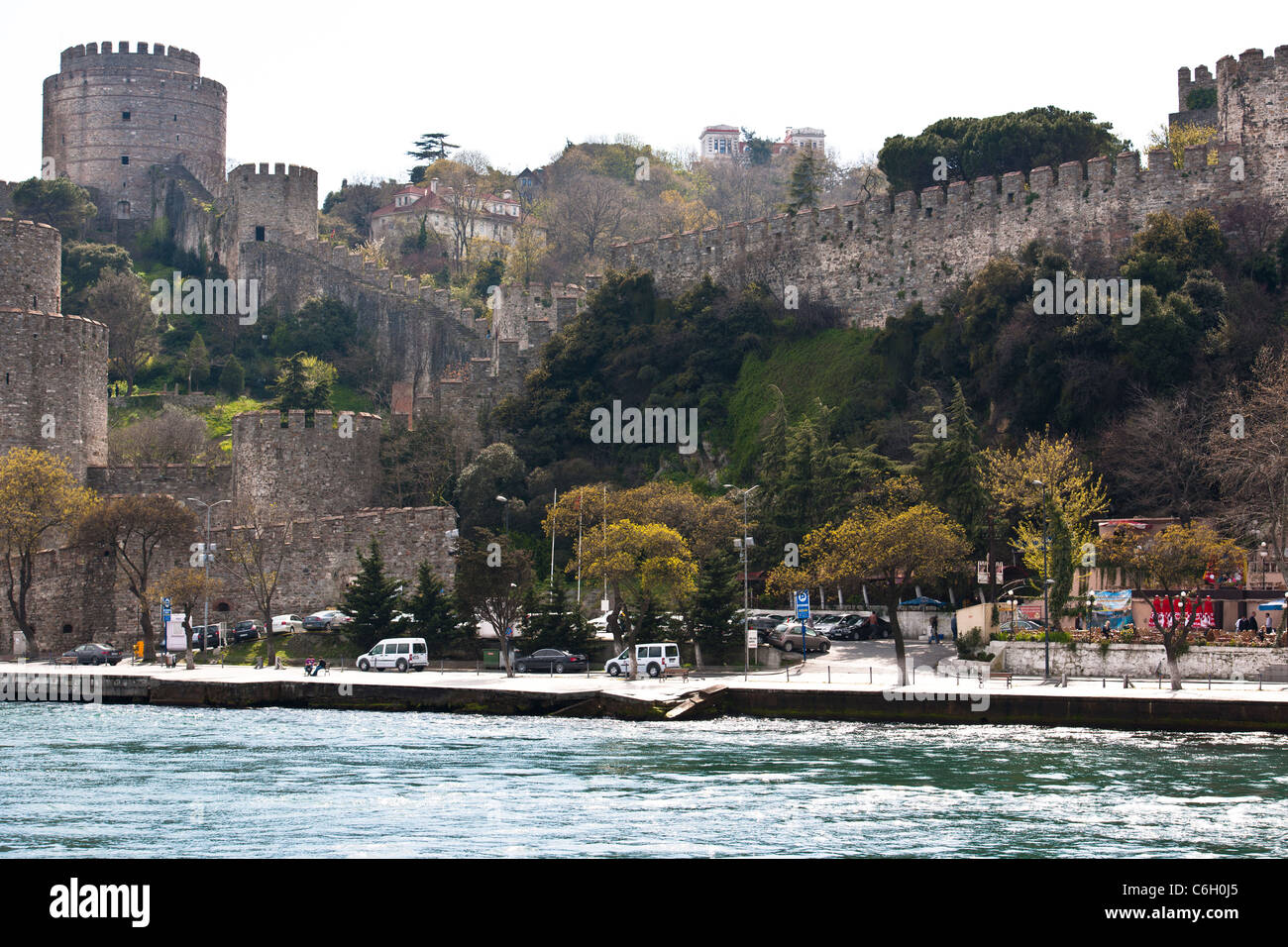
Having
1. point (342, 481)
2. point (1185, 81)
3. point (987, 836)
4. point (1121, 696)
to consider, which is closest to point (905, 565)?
point (1121, 696)

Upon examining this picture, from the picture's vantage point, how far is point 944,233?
5731 centimetres

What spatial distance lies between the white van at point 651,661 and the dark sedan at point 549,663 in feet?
5.79

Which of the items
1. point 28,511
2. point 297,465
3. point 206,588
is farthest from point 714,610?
point 28,511

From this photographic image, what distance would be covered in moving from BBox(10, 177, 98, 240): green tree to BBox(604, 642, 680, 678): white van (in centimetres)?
5632

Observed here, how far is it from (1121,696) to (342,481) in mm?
31673

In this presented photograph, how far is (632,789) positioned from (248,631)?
2647 centimetres

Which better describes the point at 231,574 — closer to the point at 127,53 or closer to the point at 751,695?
the point at 751,695

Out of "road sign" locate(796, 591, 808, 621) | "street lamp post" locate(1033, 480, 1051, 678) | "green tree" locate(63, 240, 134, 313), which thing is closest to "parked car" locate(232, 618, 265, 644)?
"road sign" locate(796, 591, 808, 621)

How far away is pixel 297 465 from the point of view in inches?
2201

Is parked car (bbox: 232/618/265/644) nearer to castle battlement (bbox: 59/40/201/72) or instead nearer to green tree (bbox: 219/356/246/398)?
green tree (bbox: 219/356/246/398)

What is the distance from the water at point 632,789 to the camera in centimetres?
2181

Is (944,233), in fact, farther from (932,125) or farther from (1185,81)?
(1185,81)

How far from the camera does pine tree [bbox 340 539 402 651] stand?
46469 millimetres
